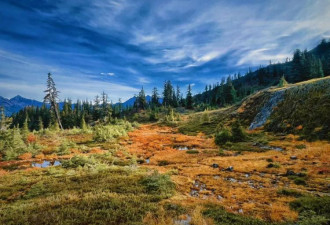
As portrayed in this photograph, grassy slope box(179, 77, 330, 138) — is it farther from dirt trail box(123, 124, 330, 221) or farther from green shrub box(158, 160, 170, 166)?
green shrub box(158, 160, 170, 166)

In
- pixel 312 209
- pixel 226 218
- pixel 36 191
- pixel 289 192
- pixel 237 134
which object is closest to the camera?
pixel 226 218

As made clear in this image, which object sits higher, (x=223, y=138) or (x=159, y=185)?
(x=223, y=138)

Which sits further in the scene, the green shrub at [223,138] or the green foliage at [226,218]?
the green shrub at [223,138]

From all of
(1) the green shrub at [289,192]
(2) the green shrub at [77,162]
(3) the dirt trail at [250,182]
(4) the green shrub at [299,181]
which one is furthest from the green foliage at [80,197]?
(4) the green shrub at [299,181]

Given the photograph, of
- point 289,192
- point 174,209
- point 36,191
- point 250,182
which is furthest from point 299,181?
point 36,191

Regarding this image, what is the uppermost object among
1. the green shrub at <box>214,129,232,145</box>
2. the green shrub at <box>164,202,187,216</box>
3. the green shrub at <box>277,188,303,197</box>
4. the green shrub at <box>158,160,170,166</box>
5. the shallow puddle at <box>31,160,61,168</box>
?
the green shrub at <box>214,129,232,145</box>

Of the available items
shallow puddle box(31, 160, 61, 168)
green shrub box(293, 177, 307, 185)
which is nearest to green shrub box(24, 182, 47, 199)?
shallow puddle box(31, 160, 61, 168)

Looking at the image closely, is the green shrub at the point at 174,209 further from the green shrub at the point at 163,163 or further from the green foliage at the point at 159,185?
the green shrub at the point at 163,163

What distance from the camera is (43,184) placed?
547 inches

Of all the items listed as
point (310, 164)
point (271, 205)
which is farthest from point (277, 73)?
point (271, 205)

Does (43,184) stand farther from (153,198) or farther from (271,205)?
(271,205)

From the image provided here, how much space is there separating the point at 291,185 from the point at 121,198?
1263 centimetres

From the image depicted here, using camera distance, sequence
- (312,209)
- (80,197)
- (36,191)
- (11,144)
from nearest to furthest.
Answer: (312,209) → (80,197) → (36,191) → (11,144)

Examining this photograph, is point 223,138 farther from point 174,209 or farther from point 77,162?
point 174,209
